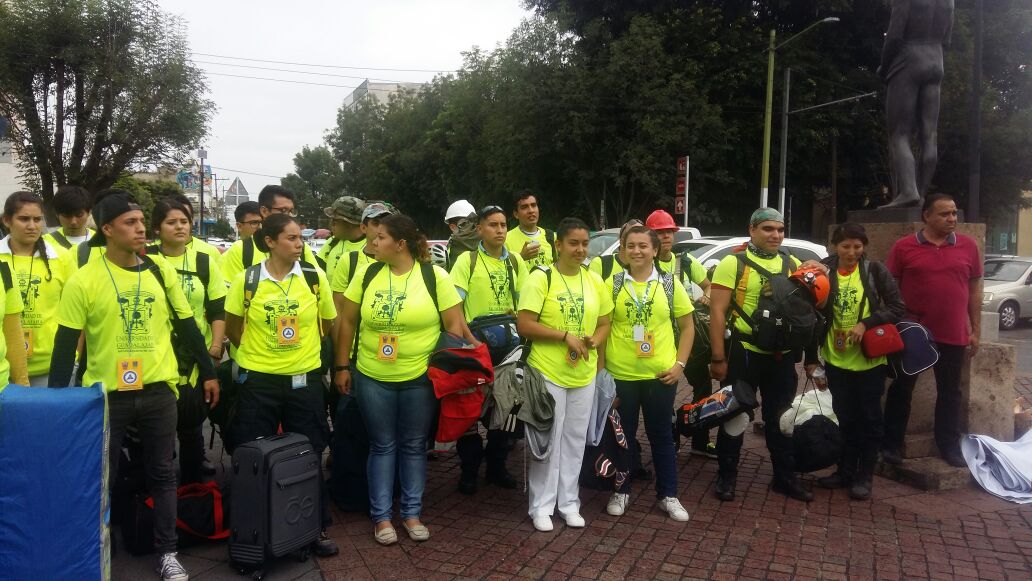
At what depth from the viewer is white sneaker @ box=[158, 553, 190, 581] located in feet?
12.7

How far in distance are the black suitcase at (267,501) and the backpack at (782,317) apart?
9.58 ft

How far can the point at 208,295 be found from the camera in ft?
16.7

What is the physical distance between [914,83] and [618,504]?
422 centimetres

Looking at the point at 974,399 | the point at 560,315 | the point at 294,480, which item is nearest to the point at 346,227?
the point at 560,315

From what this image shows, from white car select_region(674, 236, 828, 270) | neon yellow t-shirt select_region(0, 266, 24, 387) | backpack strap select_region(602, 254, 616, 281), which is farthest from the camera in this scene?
white car select_region(674, 236, 828, 270)

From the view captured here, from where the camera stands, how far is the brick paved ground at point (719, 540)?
4.18 meters

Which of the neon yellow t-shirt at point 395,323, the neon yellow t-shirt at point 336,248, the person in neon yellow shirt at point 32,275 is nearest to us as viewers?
the neon yellow t-shirt at point 395,323

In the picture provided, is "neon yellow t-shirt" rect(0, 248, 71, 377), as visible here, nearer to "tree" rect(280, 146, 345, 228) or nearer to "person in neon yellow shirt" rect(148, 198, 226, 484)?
"person in neon yellow shirt" rect(148, 198, 226, 484)

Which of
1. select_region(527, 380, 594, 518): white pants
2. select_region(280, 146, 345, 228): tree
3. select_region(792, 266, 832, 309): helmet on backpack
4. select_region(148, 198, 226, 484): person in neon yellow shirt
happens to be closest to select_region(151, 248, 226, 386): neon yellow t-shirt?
select_region(148, 198, 226, 484): person in neon yellow shirt

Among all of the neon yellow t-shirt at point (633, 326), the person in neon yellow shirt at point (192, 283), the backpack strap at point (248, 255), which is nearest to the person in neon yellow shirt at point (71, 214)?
the person in neon yellow shirt at point (192, 283)

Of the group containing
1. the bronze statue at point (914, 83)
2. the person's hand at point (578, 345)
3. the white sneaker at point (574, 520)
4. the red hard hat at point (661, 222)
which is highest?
the bronze statue at point (914, 83)

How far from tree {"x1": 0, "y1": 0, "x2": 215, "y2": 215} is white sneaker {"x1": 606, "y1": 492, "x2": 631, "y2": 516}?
2232 centimetres

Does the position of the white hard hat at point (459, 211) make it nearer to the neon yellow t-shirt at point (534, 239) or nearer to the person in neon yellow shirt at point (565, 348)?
the neon yellow t-shirt at point (534, 239)

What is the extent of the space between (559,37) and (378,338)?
22.7 m
